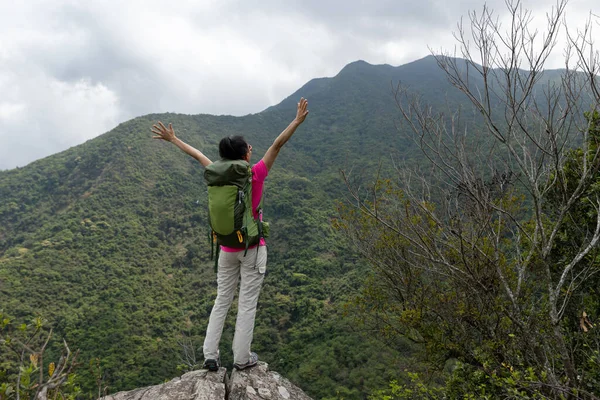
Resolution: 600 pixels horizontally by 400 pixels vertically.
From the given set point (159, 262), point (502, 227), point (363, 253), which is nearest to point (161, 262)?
point (159, 262)

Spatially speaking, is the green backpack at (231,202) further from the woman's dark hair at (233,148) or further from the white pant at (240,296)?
the white pant at (240,296)

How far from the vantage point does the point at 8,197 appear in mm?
48594

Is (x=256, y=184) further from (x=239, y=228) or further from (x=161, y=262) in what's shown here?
(x=161, y=262)

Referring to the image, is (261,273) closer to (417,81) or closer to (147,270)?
(147,270)

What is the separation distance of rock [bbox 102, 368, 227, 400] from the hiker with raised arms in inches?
4.2

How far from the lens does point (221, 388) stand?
275 cm

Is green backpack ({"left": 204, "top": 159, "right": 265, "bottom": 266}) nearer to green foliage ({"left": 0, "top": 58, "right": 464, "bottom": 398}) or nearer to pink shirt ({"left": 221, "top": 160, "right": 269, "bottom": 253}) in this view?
pink shirt ({"left": 221, "top": 160, "right": 269, "bottom": 253})

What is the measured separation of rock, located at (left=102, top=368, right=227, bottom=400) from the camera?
2.67m

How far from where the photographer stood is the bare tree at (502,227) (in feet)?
10.4

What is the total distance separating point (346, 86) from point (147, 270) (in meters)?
89.6

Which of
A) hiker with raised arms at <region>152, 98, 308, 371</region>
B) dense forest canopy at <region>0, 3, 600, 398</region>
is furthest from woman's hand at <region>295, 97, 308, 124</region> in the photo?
dense forest canopy at <region>0, 3, 600, 398</region>

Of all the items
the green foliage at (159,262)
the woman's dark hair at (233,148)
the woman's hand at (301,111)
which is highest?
the woman's hand at (301,111)

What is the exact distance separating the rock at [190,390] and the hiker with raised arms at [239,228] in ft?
0.35

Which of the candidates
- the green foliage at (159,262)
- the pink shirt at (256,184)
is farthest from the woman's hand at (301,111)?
the green foliage at (159,262)
